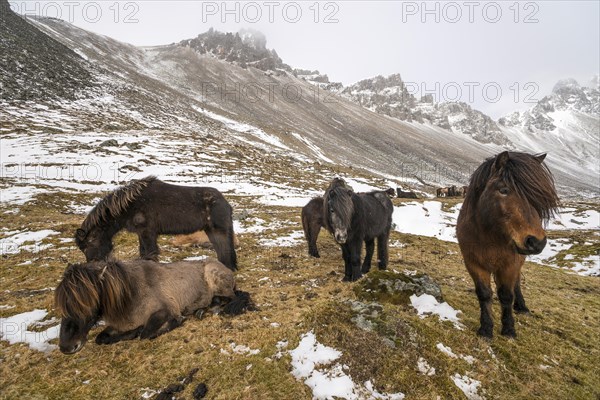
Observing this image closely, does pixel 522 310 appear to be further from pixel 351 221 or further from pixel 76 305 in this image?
pixel 76 305

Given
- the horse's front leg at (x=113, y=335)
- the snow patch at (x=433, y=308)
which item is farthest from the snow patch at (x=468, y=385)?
the horse's front leg at (x=113, y=335)

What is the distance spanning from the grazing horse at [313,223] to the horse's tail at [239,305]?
4521mm

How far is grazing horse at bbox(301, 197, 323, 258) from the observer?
10367mm

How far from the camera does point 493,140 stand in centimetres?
19250

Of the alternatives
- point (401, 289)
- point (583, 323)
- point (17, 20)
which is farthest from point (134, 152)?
point (17, 20)

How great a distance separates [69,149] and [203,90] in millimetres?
83860

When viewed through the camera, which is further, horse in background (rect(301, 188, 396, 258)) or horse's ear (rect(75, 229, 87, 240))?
horse in background (rect(301, 188, 396, 258))

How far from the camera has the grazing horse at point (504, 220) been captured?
4.10 m

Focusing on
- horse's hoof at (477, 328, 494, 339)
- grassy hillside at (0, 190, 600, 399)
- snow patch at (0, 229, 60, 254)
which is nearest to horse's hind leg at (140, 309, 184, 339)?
grassy hillside at (0, 190, 600, 399)

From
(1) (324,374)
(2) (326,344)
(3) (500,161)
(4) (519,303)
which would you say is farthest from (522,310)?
(1) (324,374)

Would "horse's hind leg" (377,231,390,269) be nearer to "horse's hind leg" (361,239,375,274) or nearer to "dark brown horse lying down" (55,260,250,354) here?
"horse's hind leg" (361,239,375,274)

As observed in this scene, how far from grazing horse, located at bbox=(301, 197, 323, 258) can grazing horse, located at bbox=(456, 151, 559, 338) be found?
541 cm

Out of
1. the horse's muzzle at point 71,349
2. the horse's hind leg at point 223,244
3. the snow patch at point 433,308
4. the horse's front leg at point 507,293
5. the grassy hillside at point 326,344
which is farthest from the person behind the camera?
the horse's hind leg at point 223,244

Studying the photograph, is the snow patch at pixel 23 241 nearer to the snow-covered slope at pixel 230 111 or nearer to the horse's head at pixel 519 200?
the horse's head at pixel 519 200
